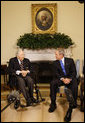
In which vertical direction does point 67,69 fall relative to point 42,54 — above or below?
below

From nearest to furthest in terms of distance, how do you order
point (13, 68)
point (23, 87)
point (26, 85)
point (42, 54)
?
1. point (23, 87)
2. point (26, 85)
3. point (13, 68)
4. point (42, 54)

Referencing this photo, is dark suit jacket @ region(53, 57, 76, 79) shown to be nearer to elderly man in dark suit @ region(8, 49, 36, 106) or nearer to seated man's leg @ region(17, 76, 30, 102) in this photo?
elderly man in dark suit @ region(8, 49, 36, 106)

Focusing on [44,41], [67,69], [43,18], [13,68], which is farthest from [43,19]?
[67,69]

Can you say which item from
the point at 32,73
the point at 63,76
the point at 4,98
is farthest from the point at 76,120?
the point at 4,98

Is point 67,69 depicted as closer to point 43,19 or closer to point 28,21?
point 43,19

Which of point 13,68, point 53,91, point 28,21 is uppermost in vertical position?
point 28,21

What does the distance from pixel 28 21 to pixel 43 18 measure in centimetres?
49

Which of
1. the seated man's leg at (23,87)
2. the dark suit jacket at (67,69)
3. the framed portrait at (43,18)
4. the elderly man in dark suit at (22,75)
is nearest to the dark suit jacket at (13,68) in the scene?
the elderly man in dark suit at (22,75)

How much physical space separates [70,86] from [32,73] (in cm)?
92

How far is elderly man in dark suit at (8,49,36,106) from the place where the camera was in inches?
167

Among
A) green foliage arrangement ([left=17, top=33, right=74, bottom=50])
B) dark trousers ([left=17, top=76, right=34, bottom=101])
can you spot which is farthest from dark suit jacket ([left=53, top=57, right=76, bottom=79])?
green foliage arrangement ([left=17, top=33, right=74, bottom=50])

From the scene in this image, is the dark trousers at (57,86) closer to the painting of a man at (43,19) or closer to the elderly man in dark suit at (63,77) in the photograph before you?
the elderly man in dark suit at (63,77)

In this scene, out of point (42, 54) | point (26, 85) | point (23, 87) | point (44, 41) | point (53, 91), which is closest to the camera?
point (53, 91)

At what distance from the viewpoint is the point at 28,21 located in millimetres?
6703
